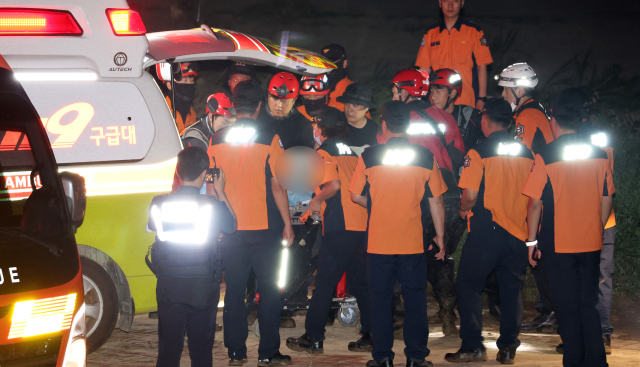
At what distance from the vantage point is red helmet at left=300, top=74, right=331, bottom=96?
7758 mm

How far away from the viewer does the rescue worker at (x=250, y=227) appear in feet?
18.6

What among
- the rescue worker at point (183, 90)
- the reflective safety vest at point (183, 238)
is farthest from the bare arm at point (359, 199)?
the rescue worker at point (183, 90)

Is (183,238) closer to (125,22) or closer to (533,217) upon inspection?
(125,22)

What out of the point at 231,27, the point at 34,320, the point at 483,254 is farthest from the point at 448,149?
the point at 231,27

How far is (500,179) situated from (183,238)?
2.72m

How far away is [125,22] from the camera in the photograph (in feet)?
18.1

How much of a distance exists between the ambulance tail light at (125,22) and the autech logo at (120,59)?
0.16 metres

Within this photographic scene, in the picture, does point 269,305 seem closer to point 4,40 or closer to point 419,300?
point 419,300

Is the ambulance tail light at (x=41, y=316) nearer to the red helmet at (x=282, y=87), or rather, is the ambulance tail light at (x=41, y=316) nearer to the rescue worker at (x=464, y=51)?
the red helmet at (x=282, y=87)

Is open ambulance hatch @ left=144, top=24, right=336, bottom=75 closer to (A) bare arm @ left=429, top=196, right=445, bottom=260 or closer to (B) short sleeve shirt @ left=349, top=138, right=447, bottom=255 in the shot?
(B) short sleeve shirt @ left=349, top=138, right=447, bottom=255

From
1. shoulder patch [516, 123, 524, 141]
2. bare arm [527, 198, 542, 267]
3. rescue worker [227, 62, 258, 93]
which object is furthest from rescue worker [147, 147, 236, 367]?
rescue worker [227, 62, 258, 93]

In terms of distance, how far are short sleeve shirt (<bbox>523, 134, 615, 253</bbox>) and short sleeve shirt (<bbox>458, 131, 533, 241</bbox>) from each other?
0.43m

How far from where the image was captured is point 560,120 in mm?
5312

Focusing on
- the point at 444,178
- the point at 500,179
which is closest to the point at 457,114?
the point at 444,178
